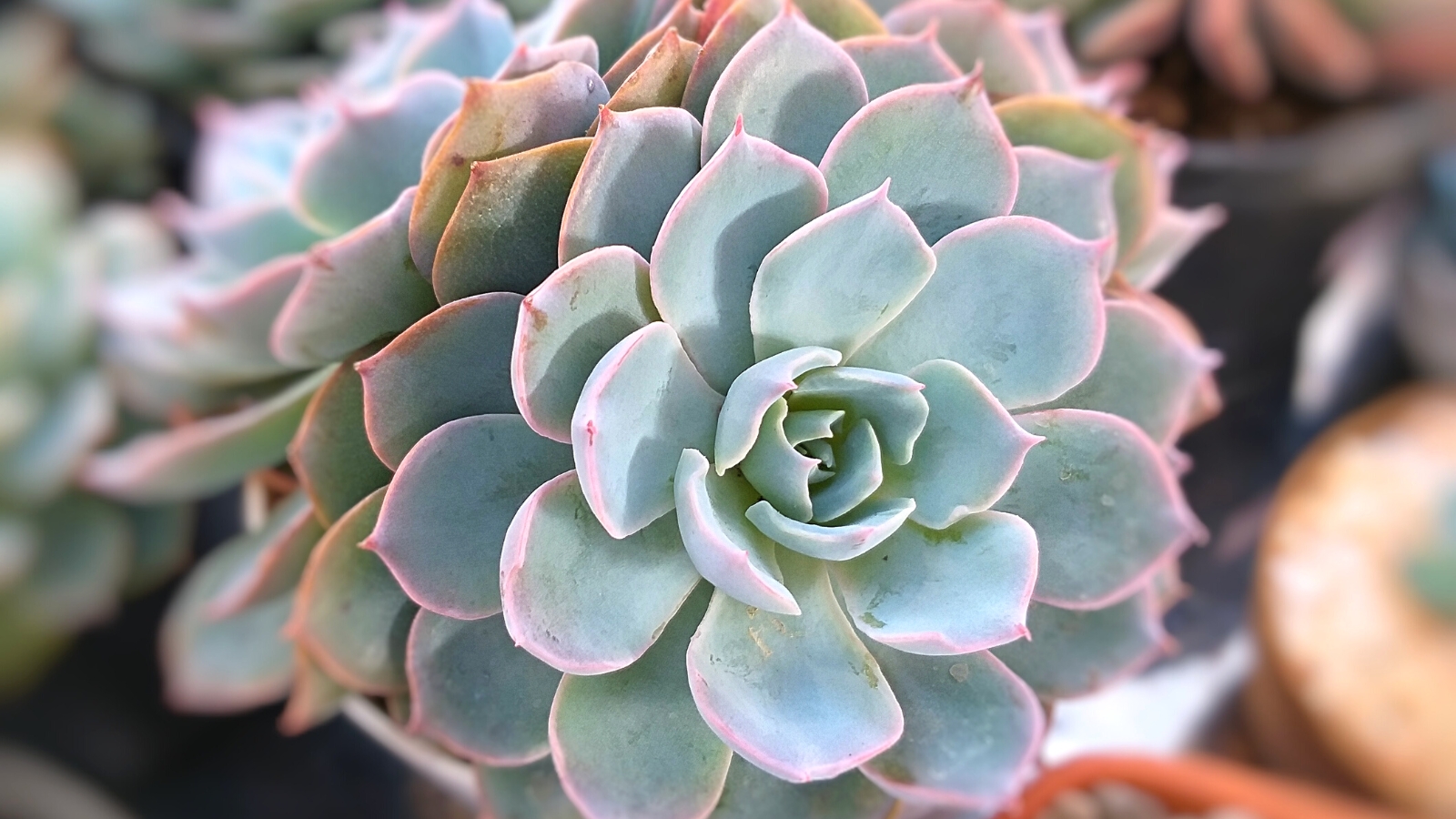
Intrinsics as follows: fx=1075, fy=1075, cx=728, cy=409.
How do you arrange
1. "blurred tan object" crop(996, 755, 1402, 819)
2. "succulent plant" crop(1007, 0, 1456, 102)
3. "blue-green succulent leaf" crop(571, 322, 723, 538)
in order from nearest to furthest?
"blue-green succulent leaf" crop(571, 322, 723, 538) < "blurred tan object" crop(996, 755, 1402, 819) < "succulent plant" crop(1007, 0, 1456, 102)

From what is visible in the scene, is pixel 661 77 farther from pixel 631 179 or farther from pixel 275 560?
pixel 275 560

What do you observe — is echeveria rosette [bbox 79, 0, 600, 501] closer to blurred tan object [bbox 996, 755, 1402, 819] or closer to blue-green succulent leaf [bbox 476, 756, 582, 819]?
blue-green succulent leaf [bbox 476, 756, 582, 819]

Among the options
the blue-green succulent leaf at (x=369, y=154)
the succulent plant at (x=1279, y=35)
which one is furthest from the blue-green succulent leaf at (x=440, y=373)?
the succulent plant at (x=1279, y=35)

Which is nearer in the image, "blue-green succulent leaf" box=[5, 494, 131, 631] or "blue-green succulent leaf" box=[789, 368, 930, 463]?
"blue-green succulent leaf" box=[789, 368, 930, 463]

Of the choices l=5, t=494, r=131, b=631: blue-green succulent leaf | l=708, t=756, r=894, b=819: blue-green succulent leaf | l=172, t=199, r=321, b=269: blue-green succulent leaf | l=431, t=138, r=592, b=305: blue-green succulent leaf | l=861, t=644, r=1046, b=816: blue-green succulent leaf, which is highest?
l=431, t=138, r=592, b=305: blue-green succulent leaf

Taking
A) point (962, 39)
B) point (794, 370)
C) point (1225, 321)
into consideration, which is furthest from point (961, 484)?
point (1225, 321)

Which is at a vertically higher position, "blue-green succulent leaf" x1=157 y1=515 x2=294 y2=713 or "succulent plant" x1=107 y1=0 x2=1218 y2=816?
"succulent plant" x1=107 y1=0 x2=1218 y2=816

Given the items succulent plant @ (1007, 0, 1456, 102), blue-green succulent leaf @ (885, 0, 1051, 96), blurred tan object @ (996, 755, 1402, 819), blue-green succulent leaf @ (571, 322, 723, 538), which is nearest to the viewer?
blue-green succulent leaf @ (571, 322, 723, 538)

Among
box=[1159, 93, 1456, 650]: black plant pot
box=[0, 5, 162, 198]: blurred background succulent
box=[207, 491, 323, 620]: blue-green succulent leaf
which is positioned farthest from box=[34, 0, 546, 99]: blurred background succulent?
box=[1159, 93, 1456, 650]: black plant pot
